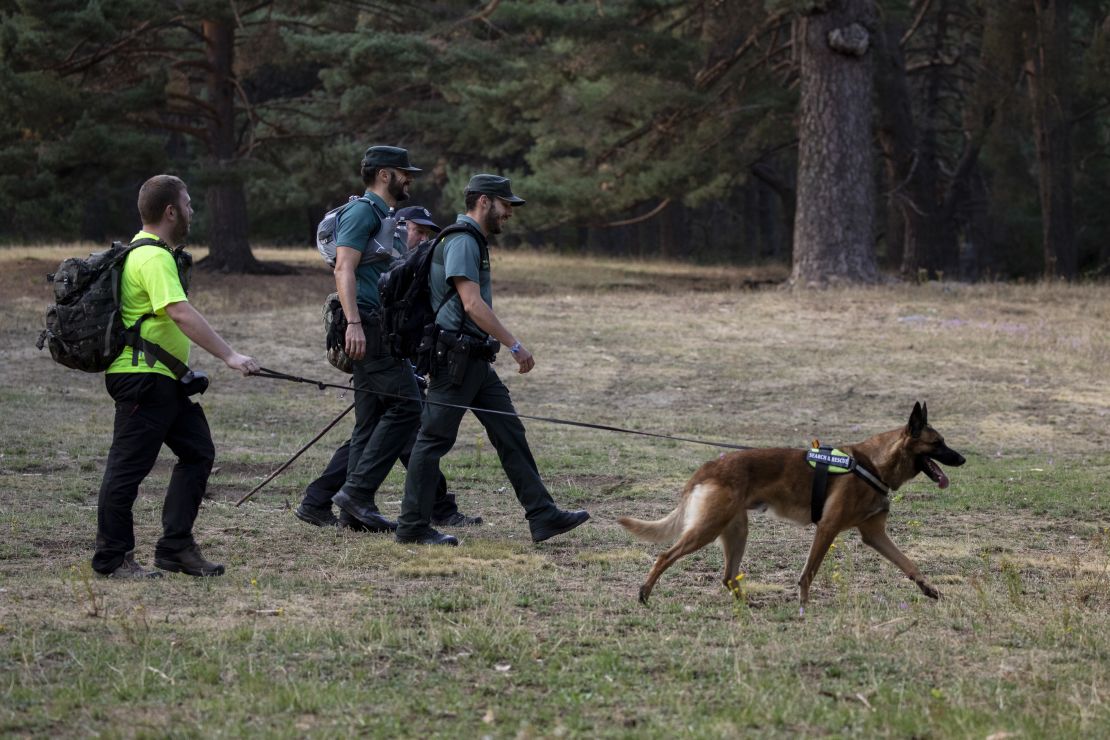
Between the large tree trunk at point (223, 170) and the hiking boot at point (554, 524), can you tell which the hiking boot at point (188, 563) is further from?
the large tree trunk at point (223, 170)

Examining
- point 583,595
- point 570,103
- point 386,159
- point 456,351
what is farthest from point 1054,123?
point 583,595

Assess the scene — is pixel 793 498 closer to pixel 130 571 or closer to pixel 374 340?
pixel 374 340

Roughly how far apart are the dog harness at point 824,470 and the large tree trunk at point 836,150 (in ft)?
48.4

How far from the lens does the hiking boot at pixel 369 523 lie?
7422mm

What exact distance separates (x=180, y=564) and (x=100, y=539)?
0.39 meters

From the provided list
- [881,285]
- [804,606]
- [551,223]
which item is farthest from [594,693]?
[551,223]

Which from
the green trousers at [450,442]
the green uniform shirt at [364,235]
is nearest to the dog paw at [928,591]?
the green trousers at [450,442]

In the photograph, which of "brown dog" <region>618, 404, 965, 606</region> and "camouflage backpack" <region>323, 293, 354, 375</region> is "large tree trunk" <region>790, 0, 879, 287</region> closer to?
"camouflage backpack" <region>323, 293, 354, 375</region>

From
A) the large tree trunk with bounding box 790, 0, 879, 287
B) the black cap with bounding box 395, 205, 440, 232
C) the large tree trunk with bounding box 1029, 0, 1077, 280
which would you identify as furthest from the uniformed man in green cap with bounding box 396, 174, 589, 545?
the large tree trunk with bounding box 1029, 0, 1077, 280

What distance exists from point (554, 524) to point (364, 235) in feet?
6.25

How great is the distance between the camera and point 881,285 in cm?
2047

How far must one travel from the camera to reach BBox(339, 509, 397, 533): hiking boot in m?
7.42

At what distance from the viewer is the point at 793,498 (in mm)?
6059

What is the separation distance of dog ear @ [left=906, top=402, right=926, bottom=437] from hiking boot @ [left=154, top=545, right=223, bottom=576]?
3381mm
